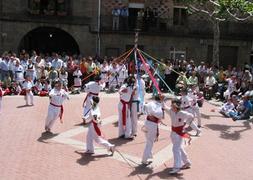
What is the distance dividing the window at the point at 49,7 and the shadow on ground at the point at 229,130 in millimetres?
14992

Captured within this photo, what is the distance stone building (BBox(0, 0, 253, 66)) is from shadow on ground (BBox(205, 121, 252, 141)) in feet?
43.0

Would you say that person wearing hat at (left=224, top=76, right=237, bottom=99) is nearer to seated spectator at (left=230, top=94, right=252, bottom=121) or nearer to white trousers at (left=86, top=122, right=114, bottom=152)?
seated spectator at (left=230, top=94, right=252, bottom=121)

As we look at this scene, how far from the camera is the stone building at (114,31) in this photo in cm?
2705

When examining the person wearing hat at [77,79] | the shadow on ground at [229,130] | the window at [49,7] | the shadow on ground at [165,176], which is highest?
the window at [49,7]

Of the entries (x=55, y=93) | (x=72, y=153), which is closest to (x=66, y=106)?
(x=55, y=93)

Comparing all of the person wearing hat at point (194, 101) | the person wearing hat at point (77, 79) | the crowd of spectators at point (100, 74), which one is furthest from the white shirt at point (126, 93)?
the person wearing hat at point (77, 79)

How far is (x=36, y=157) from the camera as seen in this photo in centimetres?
1098

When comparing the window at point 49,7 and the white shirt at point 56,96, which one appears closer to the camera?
the white shirt at point 56,96

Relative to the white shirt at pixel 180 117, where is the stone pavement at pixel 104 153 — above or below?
below

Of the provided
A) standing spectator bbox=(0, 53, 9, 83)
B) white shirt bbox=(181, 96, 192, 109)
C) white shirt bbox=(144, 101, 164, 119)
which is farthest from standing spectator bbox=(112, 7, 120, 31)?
white shirt bbox=(144, 101, 164, 119)

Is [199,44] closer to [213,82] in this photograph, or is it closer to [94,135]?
[213,82]

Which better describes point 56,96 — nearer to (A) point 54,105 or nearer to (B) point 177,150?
(A) point 54,105

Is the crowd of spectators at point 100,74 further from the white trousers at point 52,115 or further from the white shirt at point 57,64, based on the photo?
the white trousers at point 52,115

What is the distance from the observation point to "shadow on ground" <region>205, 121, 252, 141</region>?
14.2 m
